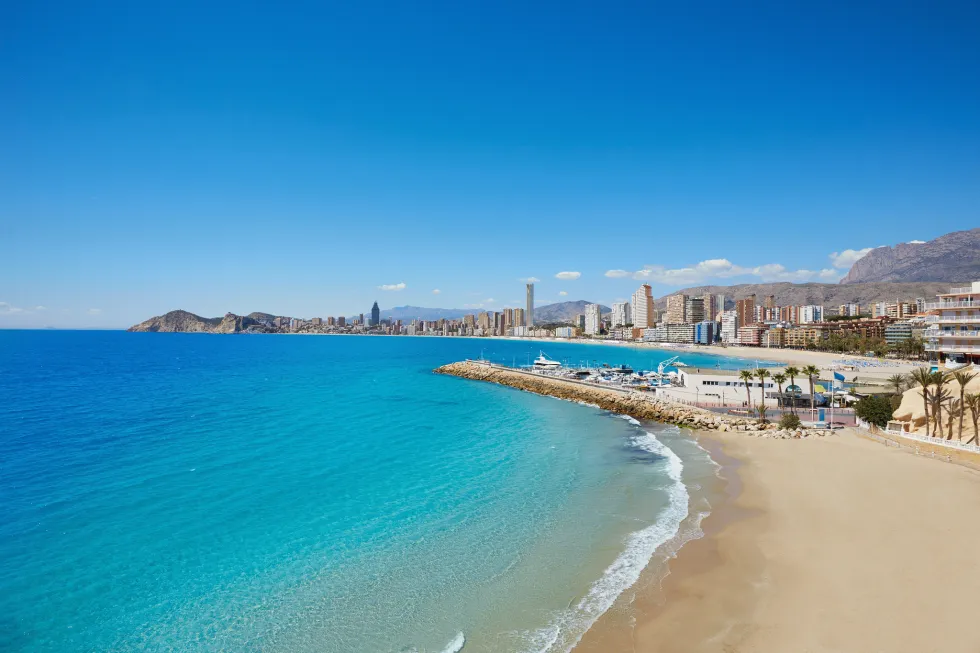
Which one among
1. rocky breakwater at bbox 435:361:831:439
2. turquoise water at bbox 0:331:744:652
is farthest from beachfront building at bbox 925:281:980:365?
turquoise water at bbox 0:331:744:652

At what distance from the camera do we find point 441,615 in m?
11.8

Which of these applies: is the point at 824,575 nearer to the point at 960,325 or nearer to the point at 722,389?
the point at 960,325

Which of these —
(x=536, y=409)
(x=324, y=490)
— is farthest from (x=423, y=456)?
(x=536, y=409)

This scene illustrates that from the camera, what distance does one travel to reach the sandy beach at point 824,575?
416 inches

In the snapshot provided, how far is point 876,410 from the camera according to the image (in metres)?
31.3

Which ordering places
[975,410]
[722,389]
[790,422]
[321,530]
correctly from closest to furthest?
[321,530] < [975,410] < [790,422] < [722,389]

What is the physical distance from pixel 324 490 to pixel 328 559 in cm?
689

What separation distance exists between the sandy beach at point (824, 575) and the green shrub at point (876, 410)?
1020cm

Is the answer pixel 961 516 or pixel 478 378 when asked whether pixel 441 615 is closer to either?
pixel 961 516

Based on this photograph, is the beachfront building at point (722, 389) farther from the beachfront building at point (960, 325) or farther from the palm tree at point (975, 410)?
the palm tree at point (975, 410)

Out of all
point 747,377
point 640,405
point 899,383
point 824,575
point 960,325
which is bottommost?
point 640,405

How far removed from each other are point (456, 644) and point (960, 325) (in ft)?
138

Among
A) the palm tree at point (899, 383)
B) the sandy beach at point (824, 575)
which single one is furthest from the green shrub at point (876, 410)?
the palm tree at point (899, 383)

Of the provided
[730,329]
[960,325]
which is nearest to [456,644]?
[960,325]
